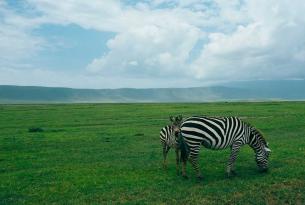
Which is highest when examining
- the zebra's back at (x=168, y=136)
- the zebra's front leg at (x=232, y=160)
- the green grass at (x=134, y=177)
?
the zebra's back at (x=168, y=136)

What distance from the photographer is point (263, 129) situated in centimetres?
3647

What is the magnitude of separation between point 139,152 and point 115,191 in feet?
32.4

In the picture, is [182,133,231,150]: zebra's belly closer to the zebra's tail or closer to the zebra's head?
the zebra's tail

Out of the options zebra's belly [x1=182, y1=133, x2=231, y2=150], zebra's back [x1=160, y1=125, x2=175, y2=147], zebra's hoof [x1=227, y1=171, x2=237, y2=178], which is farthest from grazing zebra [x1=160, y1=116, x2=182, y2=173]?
zebra's hoof [x1=227, y1=171, x2=237, y2=178]

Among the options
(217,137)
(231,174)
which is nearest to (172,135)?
(217,137)

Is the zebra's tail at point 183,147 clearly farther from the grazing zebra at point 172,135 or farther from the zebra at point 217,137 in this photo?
the grazing zebra at point 172,135

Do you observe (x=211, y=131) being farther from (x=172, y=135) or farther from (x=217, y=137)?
(x=172, y=135)

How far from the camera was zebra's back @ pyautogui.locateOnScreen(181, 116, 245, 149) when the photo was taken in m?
16.0

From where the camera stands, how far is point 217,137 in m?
16.4

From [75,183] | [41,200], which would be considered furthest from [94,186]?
[41,200]

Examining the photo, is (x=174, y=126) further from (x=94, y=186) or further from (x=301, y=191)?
(x=301, y=191)

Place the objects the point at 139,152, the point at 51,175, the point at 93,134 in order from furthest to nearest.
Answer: the point at 93,134 → the point at 139,152 → the point at 51,175


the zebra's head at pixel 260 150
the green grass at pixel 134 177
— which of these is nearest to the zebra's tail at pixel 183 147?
the green grass at pixel 134 177

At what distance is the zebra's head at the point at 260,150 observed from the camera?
1720cm
